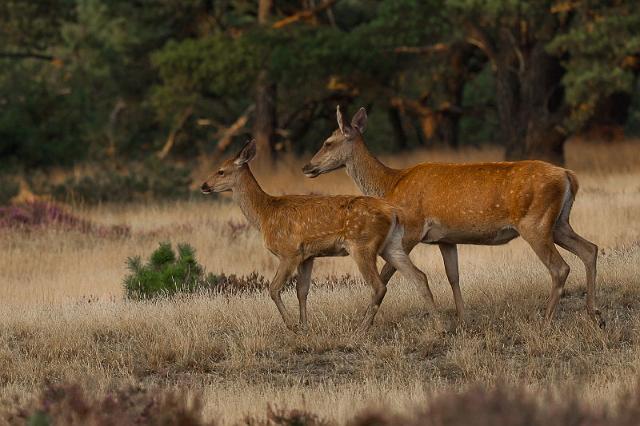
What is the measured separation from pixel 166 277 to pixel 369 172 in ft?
8.53

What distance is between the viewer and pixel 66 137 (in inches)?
1116

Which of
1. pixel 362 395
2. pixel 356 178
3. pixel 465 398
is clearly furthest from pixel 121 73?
pixel 465 398

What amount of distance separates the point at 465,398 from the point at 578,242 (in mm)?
5668

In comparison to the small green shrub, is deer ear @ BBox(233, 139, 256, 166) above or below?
above

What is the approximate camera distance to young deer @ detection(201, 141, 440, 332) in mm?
9656

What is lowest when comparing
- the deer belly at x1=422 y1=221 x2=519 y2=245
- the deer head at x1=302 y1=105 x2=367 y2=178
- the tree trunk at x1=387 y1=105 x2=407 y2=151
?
the tree trunk at x1=387 y1=105 x2=407 y2=151

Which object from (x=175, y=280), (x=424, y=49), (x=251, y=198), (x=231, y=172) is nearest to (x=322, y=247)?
(x=251, y=198)

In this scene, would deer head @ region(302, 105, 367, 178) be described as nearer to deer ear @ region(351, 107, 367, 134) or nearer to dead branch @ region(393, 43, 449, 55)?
deer ear @ region(351, 107, 367, 134)

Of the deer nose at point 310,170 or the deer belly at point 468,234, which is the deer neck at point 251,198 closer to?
the deer nose at point 310,170

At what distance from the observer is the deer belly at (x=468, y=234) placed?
993 centimetres

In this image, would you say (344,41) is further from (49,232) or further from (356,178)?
(356,178)

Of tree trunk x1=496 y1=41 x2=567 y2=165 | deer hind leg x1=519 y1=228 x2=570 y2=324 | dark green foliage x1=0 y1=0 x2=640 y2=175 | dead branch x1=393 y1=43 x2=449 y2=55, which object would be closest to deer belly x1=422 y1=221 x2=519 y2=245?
deer hind leg x1=519 y1=228 x2=570 y2=324

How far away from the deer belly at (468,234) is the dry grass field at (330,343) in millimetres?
623

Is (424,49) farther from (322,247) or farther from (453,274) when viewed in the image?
(322,247)
